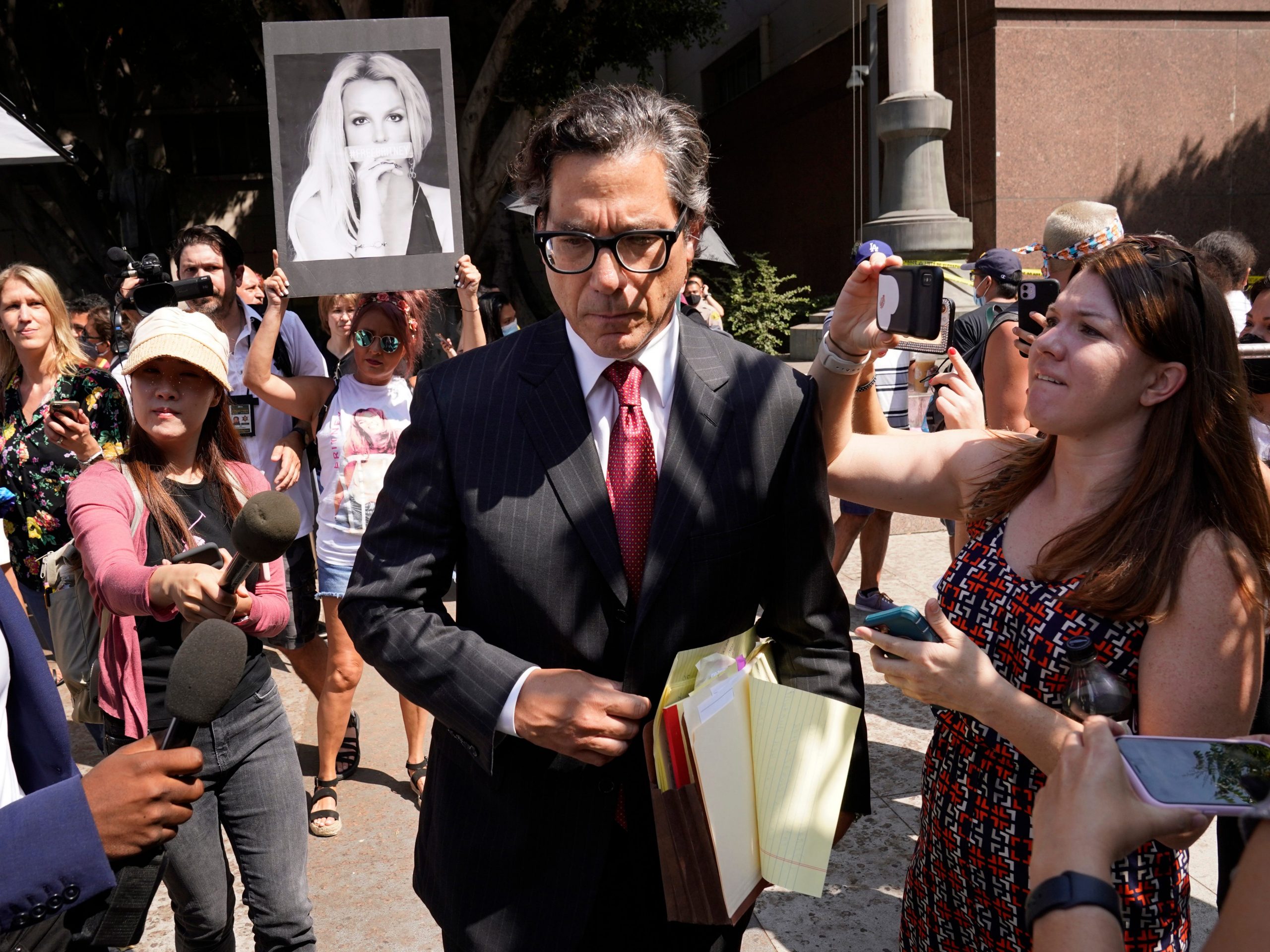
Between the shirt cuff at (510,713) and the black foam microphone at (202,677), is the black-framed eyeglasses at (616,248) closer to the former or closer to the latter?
the shirt cuff at (510,713)

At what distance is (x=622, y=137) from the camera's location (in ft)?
6.23

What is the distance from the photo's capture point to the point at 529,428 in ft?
6.49

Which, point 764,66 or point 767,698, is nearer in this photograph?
point 767,698

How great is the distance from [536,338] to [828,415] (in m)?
0.71

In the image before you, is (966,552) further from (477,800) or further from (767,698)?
(477,800)

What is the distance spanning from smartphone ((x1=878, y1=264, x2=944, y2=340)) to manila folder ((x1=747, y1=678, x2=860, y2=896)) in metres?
0.74

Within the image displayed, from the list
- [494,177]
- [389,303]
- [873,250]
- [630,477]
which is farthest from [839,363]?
[494,177]

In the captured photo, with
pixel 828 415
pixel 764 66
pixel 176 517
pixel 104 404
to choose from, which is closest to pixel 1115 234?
pixel 828 415

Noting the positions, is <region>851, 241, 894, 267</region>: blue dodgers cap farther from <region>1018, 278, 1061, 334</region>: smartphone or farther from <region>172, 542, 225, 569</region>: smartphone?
<region>172, 542, 225, 569</region>: smartphone

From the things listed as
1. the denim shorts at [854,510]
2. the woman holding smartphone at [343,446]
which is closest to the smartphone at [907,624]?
the woman holding smartphone at [343,446]

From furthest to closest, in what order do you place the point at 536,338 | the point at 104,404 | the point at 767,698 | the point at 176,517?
the point at 104,404
the point at 176,517
the point at 536,338
the point at 767,698

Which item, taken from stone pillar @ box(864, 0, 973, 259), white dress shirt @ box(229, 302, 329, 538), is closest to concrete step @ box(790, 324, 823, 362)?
stone pillar @ box(864, 0, 973, 259)

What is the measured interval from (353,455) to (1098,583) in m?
3.16

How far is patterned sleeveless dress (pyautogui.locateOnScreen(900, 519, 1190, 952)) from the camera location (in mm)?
1924
